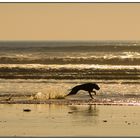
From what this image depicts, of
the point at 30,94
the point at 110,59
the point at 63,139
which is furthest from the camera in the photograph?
the point at 110,59

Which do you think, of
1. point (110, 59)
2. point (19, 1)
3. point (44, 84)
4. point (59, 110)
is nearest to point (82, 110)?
point (59, 110)

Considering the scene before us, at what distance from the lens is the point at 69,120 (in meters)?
15.7

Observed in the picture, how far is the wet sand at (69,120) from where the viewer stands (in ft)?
45.2

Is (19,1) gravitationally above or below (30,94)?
above

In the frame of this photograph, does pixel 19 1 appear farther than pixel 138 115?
No

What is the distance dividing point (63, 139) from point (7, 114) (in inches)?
214

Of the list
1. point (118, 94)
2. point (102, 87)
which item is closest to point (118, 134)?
point (118, 94)

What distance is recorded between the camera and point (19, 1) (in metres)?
12.4

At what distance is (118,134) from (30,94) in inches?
358

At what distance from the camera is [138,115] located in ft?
55.1

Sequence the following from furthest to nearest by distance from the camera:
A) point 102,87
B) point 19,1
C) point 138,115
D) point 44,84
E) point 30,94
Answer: point 44,84 → point 102,87 → point 30,94 → point 138,115 → point 19,1

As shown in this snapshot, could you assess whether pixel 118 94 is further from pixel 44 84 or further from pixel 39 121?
pixel 39 121

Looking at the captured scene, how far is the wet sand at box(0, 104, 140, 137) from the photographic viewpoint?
13.8m

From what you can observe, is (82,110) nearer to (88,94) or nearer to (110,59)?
(88,94)
